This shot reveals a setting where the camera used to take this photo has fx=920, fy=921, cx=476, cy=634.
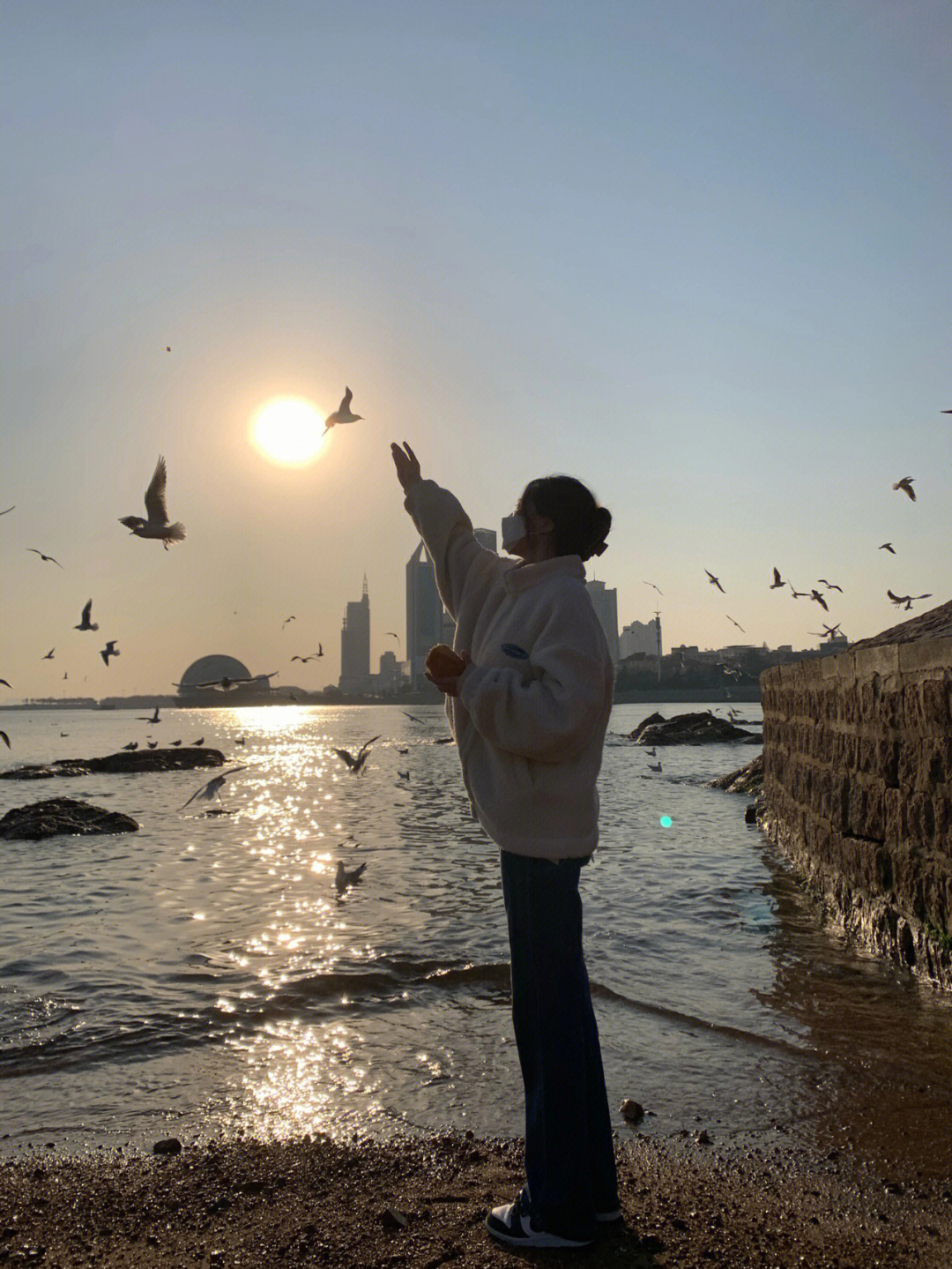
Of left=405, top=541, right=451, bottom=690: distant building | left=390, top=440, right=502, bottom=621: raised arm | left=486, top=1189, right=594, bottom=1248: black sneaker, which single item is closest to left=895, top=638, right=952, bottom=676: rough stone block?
left=390, top=440, right=502, bottom=621: raised arm

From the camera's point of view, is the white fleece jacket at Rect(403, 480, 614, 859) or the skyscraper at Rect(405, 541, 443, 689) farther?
the skyscraper at Rect(405, 541, 443, 689)

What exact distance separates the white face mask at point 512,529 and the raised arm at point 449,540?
0.51 ft

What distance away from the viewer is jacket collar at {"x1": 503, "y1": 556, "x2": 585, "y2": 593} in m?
2.88

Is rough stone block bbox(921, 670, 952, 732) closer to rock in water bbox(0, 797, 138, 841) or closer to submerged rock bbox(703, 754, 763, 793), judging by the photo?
rock in water bbox(0, 797, 138, 841)

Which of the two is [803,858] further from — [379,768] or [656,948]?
[379,768]

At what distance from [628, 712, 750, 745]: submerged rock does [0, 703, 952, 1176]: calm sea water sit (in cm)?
3025

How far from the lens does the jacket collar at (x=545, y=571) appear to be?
2.88 meters

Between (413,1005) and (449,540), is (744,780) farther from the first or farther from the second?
(449,540)

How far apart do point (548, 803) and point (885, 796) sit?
13.7 ft

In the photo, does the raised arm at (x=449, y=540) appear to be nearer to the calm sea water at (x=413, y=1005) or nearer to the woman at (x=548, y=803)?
the woman at (x=548, y=803)

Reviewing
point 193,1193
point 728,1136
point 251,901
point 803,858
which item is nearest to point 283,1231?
point 193,1193

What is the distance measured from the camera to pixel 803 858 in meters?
9.23

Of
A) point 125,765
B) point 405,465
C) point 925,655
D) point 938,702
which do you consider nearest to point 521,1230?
point 405,465

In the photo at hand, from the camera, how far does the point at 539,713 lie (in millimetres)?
2584
